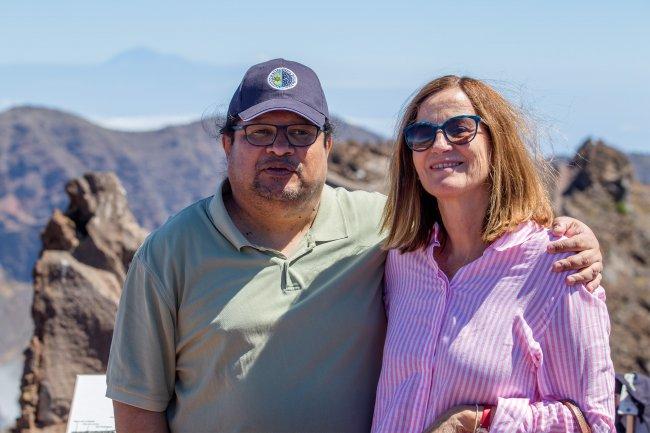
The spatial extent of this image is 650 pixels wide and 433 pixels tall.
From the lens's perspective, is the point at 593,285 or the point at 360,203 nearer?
the point at 593,285

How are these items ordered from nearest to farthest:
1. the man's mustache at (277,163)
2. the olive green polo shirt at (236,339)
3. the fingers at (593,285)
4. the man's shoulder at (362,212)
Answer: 1. the fingers at (593,285)
2. the olive green polo shirt at (236,339)
3. the man's mustache at (277,163)
4. the man's shoulder at (362,212)

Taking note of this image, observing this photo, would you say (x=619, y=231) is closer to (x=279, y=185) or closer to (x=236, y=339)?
(x=279, y=185)

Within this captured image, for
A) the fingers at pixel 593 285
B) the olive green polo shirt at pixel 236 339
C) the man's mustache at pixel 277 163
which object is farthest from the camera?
the man's mustache at pixel 277 163

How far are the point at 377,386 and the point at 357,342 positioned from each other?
0.24m

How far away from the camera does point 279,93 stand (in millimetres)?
4488

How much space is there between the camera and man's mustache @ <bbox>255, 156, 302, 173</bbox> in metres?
4.46

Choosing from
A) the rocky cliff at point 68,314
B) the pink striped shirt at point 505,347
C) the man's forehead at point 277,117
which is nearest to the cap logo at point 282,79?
the man's forehead at point 277,117

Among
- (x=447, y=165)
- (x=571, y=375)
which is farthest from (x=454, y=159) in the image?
(x=571, y=375)

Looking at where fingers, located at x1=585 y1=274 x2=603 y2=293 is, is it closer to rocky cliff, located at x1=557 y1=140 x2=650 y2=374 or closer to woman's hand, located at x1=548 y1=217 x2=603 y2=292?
woman's hand, located at x1=548 y1=217 x2=603 y2=292

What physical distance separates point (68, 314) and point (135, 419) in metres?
3.98

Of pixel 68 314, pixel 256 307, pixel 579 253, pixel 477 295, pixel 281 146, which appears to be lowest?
pixel 68 314

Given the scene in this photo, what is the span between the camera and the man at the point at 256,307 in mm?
4355

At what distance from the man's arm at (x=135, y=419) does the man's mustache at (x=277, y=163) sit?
53.1 inches

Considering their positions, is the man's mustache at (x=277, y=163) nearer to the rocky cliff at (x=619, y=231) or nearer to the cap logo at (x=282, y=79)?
the cap logo at (x=282, y=79)
